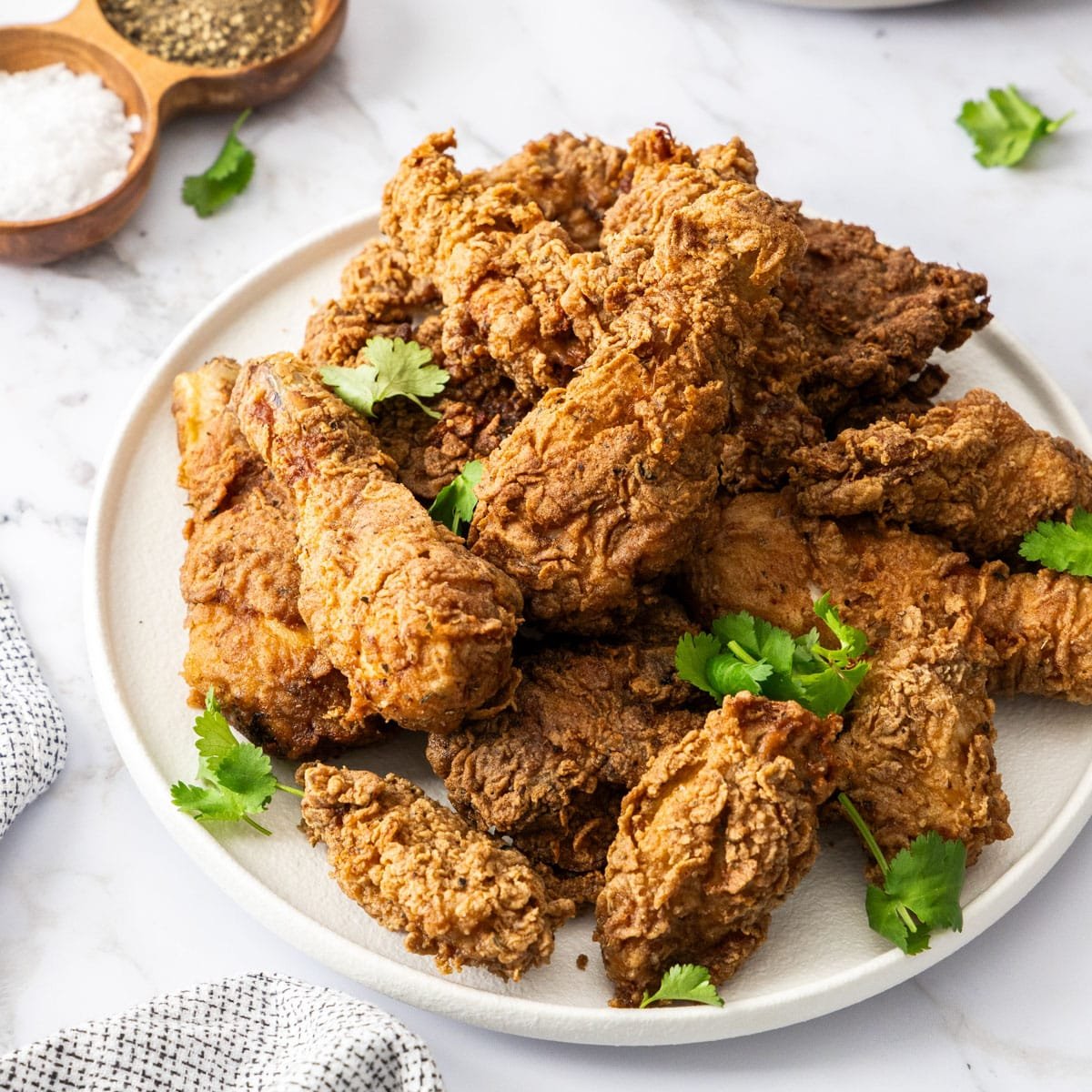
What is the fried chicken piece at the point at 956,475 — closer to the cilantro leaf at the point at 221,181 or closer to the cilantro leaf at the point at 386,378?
the cilantro leaf at the point at 386,378

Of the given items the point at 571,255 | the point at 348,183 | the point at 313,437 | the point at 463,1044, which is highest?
the point at 571,255

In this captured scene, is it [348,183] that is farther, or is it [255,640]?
[348,183]

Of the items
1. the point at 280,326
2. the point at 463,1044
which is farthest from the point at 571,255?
the point at 463,1044

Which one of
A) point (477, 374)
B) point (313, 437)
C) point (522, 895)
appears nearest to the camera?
point (522, 895)

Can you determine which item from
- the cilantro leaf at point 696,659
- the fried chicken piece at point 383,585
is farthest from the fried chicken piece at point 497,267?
the cilantro leaf at point 696,659

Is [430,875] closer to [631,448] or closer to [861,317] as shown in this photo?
[631,448]

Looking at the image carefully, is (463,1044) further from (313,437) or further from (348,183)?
(348,183)
